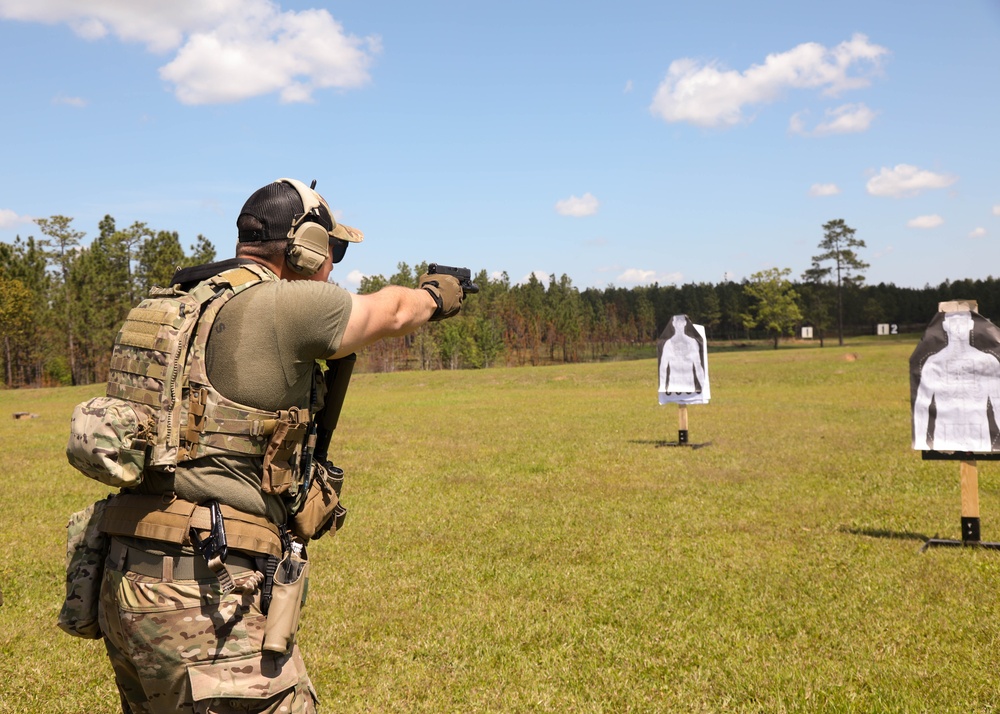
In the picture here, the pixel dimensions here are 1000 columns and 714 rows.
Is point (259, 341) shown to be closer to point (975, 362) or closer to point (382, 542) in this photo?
point (382, 542)

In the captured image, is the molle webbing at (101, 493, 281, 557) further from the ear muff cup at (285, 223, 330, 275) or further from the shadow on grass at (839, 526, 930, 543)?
the shadow on grass at (839, 526, 930, 543)

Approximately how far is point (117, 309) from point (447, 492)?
203ft

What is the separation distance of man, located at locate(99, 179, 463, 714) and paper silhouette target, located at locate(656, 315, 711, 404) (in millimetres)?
15422

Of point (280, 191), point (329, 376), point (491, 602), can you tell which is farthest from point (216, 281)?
point (491, 602)

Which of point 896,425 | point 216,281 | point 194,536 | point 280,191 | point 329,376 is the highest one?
point 280,191

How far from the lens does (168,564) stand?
9.39 feet

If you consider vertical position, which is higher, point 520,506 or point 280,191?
point 280,191

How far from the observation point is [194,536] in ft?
9.29

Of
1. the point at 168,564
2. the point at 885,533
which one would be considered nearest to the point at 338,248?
the point at 168,564

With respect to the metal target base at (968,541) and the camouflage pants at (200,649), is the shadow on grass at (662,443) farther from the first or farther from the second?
the camouflage pants at (200,649)

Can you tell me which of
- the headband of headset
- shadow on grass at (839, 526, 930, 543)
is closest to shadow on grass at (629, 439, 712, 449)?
shadow on grass at (839, 526, 930, 543)

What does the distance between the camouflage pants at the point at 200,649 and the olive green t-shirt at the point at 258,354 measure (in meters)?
0.34

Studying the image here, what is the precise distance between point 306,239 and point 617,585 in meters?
5.68

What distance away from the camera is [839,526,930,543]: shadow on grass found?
9.34m
